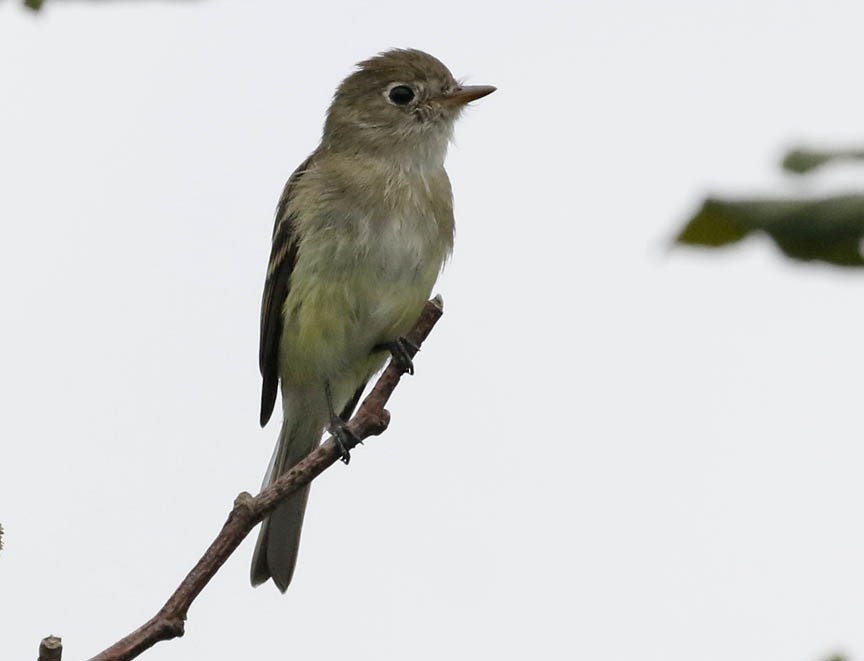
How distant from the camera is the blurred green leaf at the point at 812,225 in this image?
808 millimetres

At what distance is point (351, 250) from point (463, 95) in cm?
121

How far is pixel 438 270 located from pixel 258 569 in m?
1.67

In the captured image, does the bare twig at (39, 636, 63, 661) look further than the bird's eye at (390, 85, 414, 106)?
No

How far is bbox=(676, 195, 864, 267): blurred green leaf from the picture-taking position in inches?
31.8

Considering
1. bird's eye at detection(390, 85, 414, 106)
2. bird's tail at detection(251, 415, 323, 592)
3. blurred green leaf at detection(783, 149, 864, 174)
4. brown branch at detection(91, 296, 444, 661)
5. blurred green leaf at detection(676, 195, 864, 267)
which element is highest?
bird's eye at detection(390, 85, 414, 106)

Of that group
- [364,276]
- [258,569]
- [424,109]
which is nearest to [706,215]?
[364,276]

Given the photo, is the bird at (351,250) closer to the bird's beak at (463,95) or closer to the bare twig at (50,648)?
the bird's beak at (463,95)

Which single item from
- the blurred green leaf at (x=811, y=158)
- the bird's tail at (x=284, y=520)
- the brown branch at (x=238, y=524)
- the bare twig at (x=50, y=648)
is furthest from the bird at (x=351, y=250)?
the blurred green leaf at (x=811, y=158)

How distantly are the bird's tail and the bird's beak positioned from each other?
1.84 metres

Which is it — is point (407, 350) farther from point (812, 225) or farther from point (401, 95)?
point (812, 225)

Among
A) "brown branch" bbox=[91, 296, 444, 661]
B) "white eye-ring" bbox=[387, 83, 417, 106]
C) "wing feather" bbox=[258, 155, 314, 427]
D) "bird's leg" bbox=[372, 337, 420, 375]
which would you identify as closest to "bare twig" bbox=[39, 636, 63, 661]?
"brown branch" bbox=[91, 296, 444, 661]

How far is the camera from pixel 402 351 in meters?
4.57

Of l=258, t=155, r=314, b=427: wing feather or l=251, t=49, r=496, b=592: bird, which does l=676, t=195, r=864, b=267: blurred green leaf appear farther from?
l=258, t=155, r=314, b=427: wing feather

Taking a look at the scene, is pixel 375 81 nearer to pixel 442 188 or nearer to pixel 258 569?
pixel 442 188
